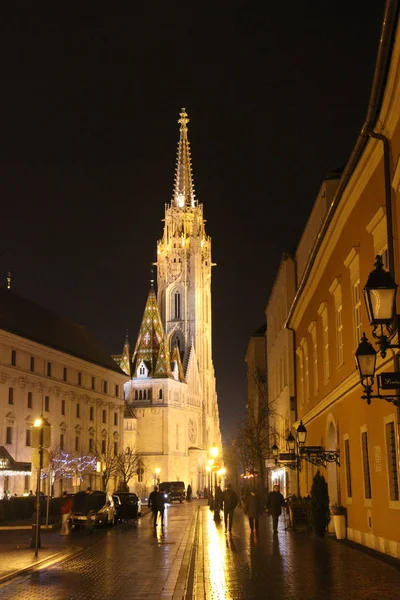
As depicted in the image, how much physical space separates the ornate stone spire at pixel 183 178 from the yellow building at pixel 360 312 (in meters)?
113

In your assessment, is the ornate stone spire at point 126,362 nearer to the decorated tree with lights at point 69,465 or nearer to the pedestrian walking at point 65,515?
the decorated tree with lights at point 69,465

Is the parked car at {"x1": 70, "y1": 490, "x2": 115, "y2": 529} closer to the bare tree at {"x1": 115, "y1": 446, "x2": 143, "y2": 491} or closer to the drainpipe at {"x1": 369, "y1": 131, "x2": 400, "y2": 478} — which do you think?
the drainpipe at {"x1": 369, "y1": 131, "x2": 400, "y2": 478}

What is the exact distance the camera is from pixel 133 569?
16.8 meters

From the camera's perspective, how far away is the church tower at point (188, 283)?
421ft

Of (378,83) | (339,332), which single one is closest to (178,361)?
(339,332)

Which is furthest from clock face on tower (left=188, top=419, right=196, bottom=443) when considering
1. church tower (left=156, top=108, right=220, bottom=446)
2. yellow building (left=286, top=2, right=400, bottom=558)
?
yellow building (left=286, top=2, right=400, bottom=558)

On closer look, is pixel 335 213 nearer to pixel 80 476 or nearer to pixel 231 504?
pixel 231 504

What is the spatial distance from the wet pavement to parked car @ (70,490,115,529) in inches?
293

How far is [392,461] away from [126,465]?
82836 mm

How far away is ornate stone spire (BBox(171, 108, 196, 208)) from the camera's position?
140 meters

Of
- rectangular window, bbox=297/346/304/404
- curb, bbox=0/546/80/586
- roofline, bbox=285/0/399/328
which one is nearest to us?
roofline, bbox=285/0/399/328

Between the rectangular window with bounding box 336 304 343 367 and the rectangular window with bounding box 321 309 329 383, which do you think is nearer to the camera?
the rectangular window with bounding box 336 304 343 367

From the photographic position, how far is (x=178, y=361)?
115m

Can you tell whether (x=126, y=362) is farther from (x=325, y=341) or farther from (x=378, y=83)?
(x=378, y=83)
